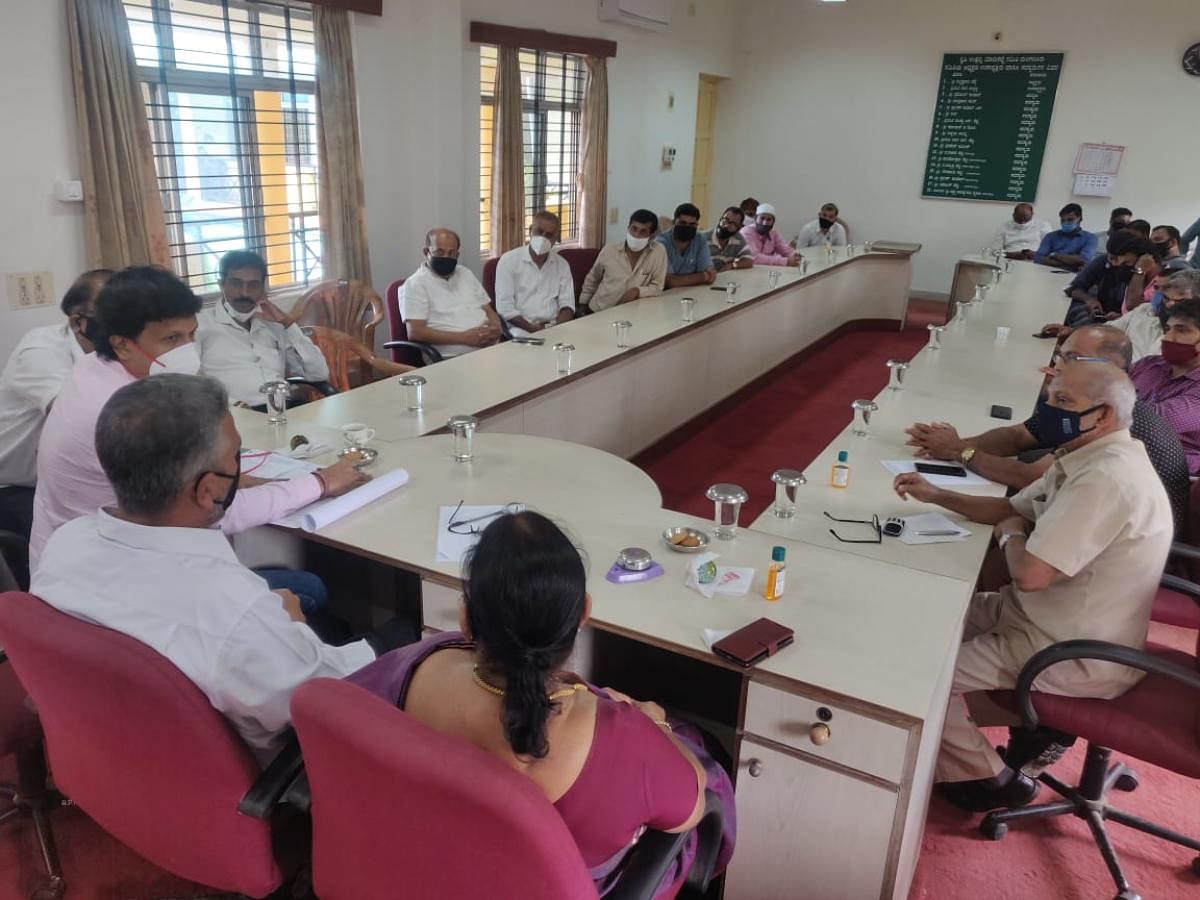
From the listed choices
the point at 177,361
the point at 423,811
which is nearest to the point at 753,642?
the point at 423,811

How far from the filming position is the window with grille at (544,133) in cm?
640

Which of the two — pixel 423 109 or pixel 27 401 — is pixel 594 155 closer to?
pixel 423 109

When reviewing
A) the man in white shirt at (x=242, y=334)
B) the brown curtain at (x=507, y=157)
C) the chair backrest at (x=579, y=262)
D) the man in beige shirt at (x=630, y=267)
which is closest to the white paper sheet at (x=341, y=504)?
the man in white shirt at (x=242, y=334)

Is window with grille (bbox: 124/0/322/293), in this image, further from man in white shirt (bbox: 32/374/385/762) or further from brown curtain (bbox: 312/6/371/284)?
man in white shirt (bbox: 32/374/385/762)

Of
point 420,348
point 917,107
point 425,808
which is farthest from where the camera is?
point 917,107

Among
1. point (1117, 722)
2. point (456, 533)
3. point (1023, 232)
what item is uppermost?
point (1023, 232)

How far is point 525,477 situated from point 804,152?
847cm

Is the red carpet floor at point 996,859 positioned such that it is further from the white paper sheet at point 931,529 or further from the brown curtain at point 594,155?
the brown curtain at point 594,155

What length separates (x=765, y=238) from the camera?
7.92m

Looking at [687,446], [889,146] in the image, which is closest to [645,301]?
[687,446]

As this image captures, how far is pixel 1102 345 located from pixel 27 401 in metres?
3.11

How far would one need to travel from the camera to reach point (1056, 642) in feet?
6.34

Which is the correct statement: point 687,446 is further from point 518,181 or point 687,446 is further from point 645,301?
point 518,181

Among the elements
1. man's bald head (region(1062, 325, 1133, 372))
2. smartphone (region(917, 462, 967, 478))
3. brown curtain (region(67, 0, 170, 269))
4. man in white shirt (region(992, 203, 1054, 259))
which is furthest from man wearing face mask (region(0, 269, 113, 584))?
man in white shirt (region(992, 203, 1054, 259))
